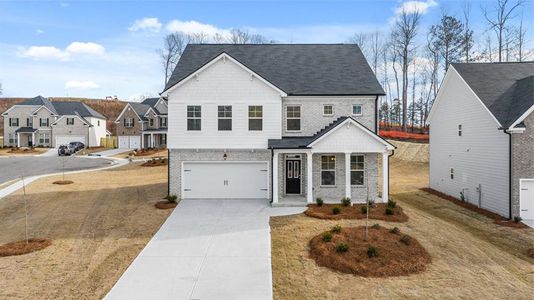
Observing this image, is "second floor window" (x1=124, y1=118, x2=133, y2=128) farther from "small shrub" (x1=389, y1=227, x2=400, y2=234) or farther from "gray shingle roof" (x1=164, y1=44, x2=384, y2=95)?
"small shrub" (x1=389, y1=227, x2=400, y2=234)

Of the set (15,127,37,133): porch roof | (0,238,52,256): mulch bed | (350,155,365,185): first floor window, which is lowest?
(0,238,52,256): mulch bed

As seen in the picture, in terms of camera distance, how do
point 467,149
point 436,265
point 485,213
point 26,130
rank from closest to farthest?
1. point 436,265
2. point 485,213
3. point 467,149
4. point 26,130

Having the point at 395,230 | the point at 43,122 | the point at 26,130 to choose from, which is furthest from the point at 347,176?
the point at 26,130

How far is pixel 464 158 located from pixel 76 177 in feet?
87.9

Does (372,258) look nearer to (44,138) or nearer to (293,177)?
(293,177)

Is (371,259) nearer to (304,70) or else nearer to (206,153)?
(206,153)

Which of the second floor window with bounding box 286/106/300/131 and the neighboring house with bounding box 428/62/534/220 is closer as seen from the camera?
the neighboring house with bounding box 428/62/534/220

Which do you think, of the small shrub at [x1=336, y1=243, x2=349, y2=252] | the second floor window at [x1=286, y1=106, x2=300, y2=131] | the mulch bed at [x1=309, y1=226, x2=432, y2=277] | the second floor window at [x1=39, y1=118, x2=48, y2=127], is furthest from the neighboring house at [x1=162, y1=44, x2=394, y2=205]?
the second floor window at [x1=39, y1=118, x2=48, y2=127]

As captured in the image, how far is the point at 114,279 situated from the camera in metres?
9.73

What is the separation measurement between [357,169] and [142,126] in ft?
134

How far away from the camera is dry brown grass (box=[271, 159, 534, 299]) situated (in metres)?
9.19

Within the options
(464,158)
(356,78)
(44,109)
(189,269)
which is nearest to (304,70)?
(356,78)

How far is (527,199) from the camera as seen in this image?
16438 mm

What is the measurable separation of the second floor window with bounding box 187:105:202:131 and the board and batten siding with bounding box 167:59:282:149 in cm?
17
